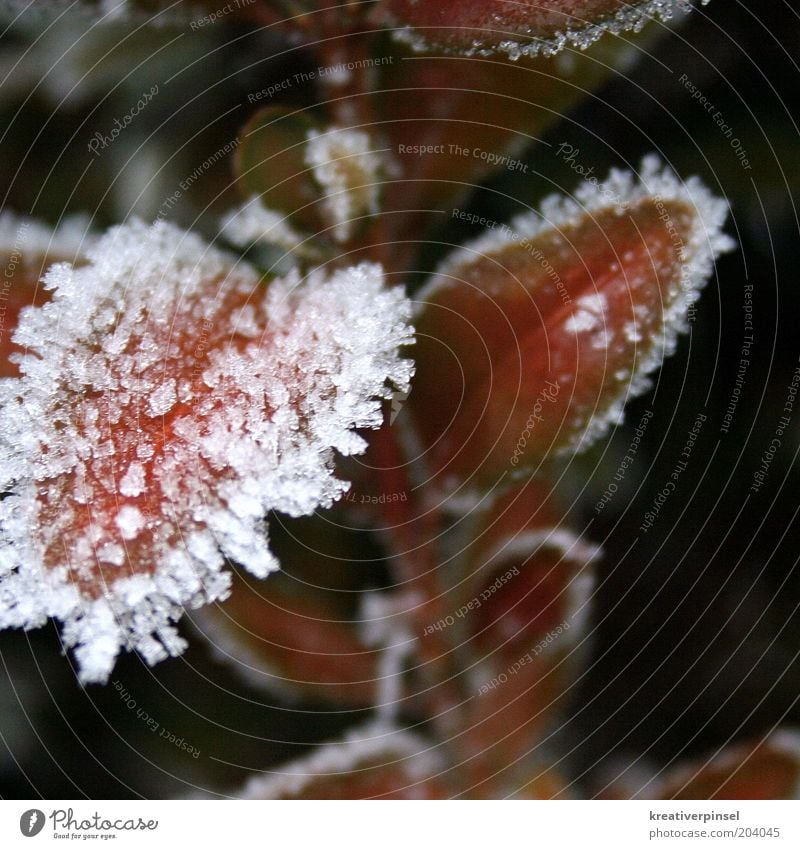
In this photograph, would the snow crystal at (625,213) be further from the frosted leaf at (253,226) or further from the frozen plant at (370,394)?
the frosted leaf at (253,226)

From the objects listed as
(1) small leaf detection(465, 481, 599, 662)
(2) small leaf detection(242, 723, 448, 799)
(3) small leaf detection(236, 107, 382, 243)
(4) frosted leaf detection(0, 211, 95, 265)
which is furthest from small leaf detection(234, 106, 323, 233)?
(2) small leaf detection(242, 723, 448, 799)

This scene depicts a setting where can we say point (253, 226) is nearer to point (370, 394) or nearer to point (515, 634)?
point (370, 394)

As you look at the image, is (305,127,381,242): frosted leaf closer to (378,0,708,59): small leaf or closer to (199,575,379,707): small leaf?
(378,0,708,59): small leaf

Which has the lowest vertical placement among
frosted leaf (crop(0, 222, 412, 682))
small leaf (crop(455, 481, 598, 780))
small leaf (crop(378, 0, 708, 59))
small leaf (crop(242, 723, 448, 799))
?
small leaf (crop(242, 723, 448, 799))

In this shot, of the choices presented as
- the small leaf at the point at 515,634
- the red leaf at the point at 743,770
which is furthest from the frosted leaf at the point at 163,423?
the red leaf at the point at 743,770

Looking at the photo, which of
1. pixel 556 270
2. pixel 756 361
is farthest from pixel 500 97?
pixel 756 361

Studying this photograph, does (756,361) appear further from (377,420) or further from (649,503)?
(377,420)

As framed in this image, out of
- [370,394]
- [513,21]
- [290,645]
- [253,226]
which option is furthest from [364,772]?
[513,21]

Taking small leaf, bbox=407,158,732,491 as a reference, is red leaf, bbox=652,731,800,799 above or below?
below
